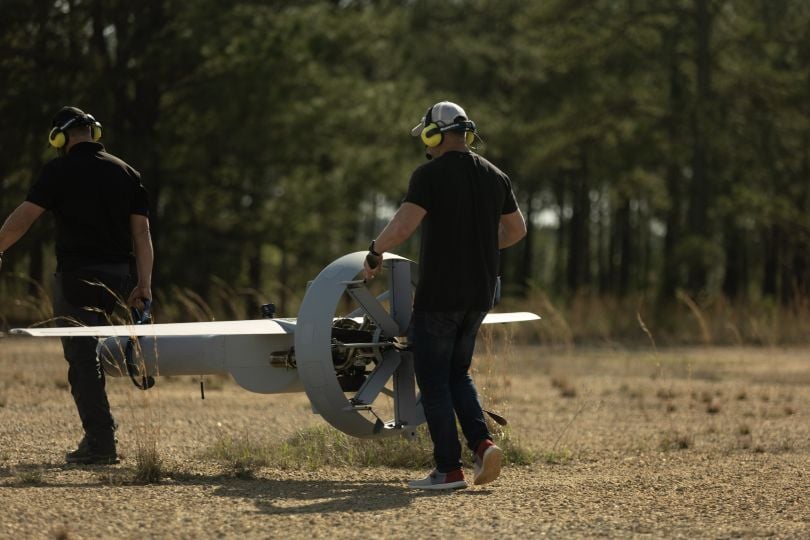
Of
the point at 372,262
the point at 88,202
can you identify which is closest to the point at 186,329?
the point at 88,202

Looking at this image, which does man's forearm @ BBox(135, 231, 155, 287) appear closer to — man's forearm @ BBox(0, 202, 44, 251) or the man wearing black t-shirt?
man's forearm @ BBox(0, 202, 44, 251)

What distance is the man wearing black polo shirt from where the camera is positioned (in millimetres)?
8492

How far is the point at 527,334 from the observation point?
25.2 meters

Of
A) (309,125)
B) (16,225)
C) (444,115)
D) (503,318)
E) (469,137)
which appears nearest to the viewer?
(444,115)

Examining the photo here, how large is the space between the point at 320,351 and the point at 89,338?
156 cm

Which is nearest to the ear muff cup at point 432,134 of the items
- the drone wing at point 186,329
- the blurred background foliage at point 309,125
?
the drone wing at point 186,329

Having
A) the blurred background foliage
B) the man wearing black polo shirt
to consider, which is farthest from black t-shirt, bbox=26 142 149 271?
the blurred background foliage

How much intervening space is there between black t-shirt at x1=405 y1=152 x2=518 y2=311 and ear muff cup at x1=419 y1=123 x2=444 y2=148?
0.31 feet

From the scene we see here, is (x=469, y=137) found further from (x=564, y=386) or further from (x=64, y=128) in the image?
(x=564, y=386)

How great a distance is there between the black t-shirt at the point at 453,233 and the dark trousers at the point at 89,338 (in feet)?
6.84

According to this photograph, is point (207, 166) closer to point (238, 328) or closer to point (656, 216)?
point (238, 328)

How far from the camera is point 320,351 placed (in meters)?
8.00

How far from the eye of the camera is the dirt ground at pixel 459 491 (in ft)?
21.9

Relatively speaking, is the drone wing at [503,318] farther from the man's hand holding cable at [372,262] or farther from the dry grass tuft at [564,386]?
the dry grass tuft at [564,386]
